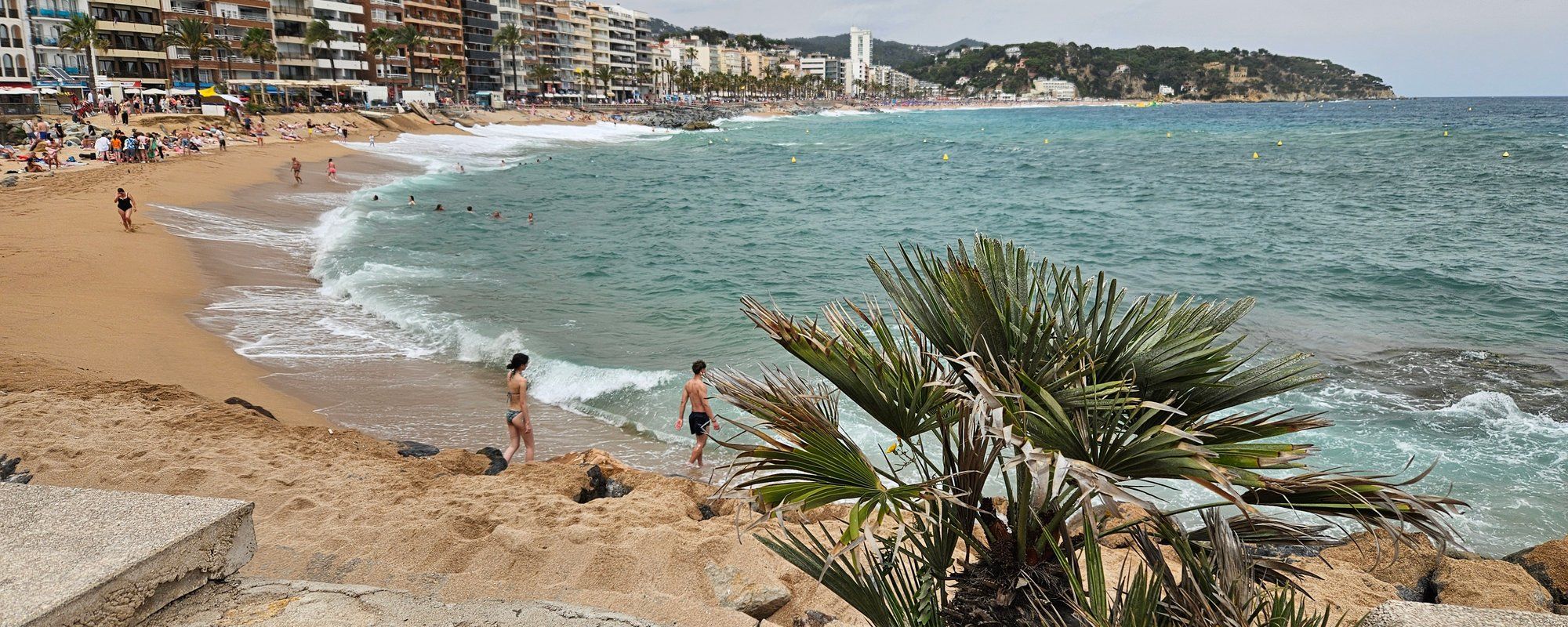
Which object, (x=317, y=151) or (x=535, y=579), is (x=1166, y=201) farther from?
(x=317, y=151)

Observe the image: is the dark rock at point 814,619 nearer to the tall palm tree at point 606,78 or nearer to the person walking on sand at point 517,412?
the person walking on sand at point 517,412

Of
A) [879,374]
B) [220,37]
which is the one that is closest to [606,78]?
[220,37]

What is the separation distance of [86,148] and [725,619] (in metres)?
39.0

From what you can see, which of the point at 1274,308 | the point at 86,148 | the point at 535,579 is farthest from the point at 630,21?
the point at 535,579

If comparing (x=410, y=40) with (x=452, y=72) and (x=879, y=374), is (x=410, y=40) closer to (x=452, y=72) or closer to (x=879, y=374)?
(x=452, y=72)

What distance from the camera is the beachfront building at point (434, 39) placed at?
9100 cm

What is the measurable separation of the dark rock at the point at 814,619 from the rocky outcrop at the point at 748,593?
18 centimetres

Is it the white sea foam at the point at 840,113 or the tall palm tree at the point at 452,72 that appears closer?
the tall palm tree at the point at 452,72

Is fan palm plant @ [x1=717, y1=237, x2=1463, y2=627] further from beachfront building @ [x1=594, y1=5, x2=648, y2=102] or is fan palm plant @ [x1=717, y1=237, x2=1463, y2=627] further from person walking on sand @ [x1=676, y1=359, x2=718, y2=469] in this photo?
beachfront building @ [x1=594, y1=5, x2=648, y2=102]

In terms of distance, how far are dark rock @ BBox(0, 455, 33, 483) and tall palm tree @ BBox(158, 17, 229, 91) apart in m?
62.8

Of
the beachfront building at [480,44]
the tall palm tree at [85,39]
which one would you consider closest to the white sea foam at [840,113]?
the beachfront building at [480,44]

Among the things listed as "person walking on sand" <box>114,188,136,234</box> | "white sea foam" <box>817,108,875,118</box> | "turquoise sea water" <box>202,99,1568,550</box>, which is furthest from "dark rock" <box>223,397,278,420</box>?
"white sea foam" <box>817,108,875,118</box>

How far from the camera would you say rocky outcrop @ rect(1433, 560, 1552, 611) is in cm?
593

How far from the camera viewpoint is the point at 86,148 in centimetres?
3334
